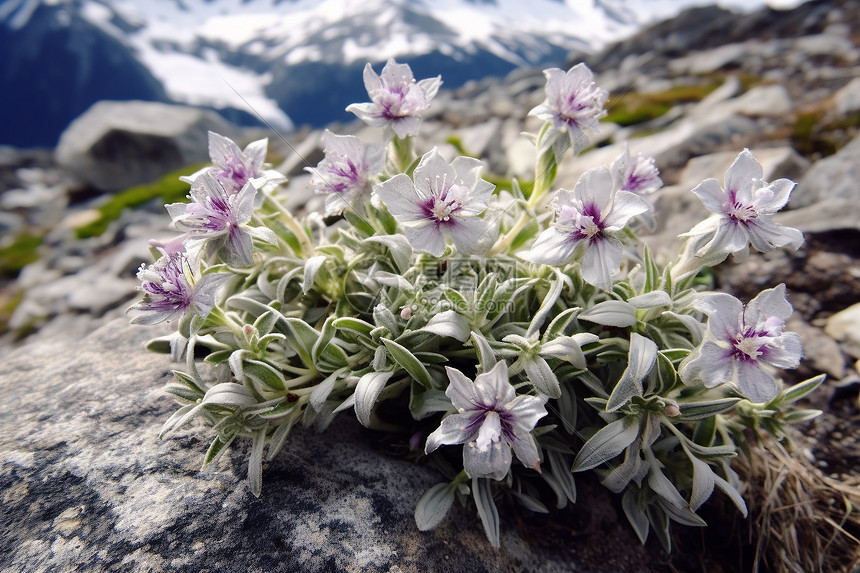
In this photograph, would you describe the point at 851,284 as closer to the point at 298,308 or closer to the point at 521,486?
the point at 521,486

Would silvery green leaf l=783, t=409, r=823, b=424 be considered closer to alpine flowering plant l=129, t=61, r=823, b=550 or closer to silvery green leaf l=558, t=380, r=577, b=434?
alpine flowering plant l=129, t=61, r=823, b=550

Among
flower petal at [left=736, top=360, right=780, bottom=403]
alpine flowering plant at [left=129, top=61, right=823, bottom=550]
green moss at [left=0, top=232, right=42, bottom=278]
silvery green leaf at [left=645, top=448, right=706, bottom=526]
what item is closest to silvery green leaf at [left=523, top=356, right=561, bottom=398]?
alpine flowering plant at [left=129, top=61, right=823, bottom=550]

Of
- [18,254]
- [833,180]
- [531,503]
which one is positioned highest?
[531,503]

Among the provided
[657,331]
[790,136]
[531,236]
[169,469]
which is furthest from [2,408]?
[790,136]

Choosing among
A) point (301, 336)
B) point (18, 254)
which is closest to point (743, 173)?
point (301, 336)

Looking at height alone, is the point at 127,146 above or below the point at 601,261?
below

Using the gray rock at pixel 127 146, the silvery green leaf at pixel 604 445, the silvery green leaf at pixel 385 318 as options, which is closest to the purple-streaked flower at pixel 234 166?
the silvery green leaf at pixel 385 318

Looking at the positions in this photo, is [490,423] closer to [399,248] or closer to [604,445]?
[604,445]

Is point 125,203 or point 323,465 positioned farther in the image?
point 125,203
